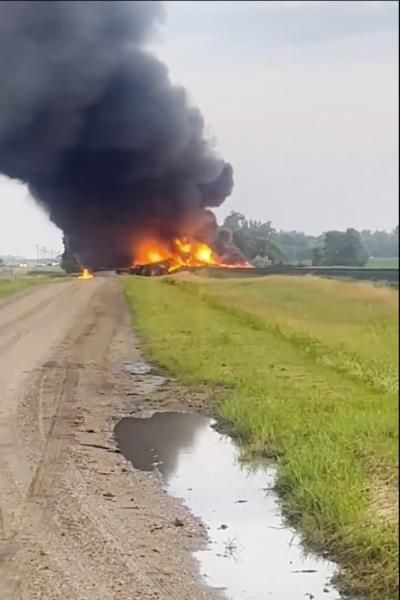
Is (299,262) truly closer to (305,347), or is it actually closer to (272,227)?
(272,227)

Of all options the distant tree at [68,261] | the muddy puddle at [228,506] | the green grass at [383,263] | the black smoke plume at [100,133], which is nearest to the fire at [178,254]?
the black smoke plume at [100,133]

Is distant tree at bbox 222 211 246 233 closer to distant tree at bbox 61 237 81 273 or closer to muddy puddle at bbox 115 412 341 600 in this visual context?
distant tree at bbox 61 237 81 273

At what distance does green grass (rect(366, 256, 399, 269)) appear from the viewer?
1439 mm

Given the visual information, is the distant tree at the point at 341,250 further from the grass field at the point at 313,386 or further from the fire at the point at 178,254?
the fire at the point at 178,254

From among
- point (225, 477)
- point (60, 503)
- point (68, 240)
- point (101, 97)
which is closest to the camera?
point (101, 97)

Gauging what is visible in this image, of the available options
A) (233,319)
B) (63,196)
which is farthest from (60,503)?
(63,196)

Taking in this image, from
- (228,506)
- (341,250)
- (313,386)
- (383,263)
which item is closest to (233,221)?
(341,250)

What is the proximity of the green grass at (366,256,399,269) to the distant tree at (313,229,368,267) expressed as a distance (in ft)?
0.20

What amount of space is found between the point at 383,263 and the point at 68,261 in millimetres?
1345

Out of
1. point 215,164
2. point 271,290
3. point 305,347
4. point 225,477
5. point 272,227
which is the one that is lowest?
point 225,477

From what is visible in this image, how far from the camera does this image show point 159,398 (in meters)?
6.01

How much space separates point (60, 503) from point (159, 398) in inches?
85.7

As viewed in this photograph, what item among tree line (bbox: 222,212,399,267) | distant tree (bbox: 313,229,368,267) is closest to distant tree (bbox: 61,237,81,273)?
tree line (bbox: 222,212,399,267)

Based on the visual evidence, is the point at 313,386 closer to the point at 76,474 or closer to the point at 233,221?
the point at 76,474
